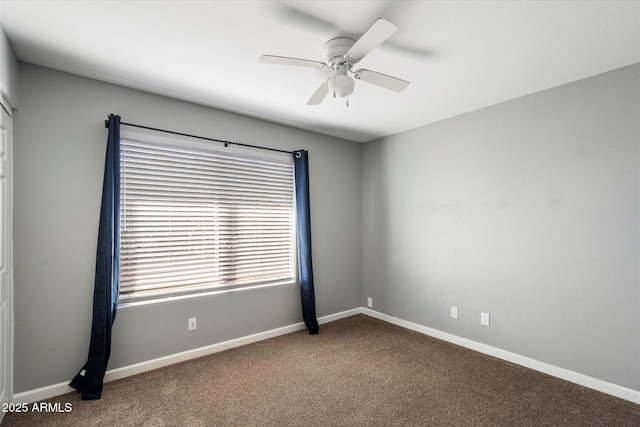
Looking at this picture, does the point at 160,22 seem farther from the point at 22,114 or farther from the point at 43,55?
the point at 22,114

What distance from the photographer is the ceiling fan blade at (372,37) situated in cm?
156

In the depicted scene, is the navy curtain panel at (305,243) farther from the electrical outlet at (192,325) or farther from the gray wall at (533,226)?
the electrical outlet at (192,325)

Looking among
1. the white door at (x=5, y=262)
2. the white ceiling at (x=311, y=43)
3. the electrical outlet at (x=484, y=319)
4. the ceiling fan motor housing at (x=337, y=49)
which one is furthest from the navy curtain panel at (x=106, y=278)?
the electrical outlet at (x=484, y=319)

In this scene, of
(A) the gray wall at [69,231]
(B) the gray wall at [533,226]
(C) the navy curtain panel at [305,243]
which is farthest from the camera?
(C) the navy curtain panel at [305,243]

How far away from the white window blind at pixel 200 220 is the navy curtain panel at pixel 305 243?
0.46ft

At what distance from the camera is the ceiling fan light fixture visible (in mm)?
2021

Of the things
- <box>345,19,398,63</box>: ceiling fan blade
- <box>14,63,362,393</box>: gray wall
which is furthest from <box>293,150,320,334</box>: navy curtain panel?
<box>345,19,398,63</box>: ceiling fan blade

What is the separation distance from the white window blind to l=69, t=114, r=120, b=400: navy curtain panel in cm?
18

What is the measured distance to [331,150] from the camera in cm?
422

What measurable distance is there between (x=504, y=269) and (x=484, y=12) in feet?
7.43

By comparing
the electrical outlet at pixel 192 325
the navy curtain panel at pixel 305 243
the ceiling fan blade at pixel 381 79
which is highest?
the ceiling fan blade at pixel 381 79

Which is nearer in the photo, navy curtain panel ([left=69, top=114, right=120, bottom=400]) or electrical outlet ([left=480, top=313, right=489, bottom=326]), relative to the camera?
navy curtain panel ([left=69, top=114, right=120, bottom=400])

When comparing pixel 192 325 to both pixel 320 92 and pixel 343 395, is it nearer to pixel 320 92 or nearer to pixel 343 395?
pixel 343 395

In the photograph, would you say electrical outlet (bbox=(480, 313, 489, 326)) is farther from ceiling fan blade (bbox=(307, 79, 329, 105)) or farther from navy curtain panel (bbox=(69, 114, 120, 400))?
navy curtain panel (bbox=(69, 114, 120, 400))
